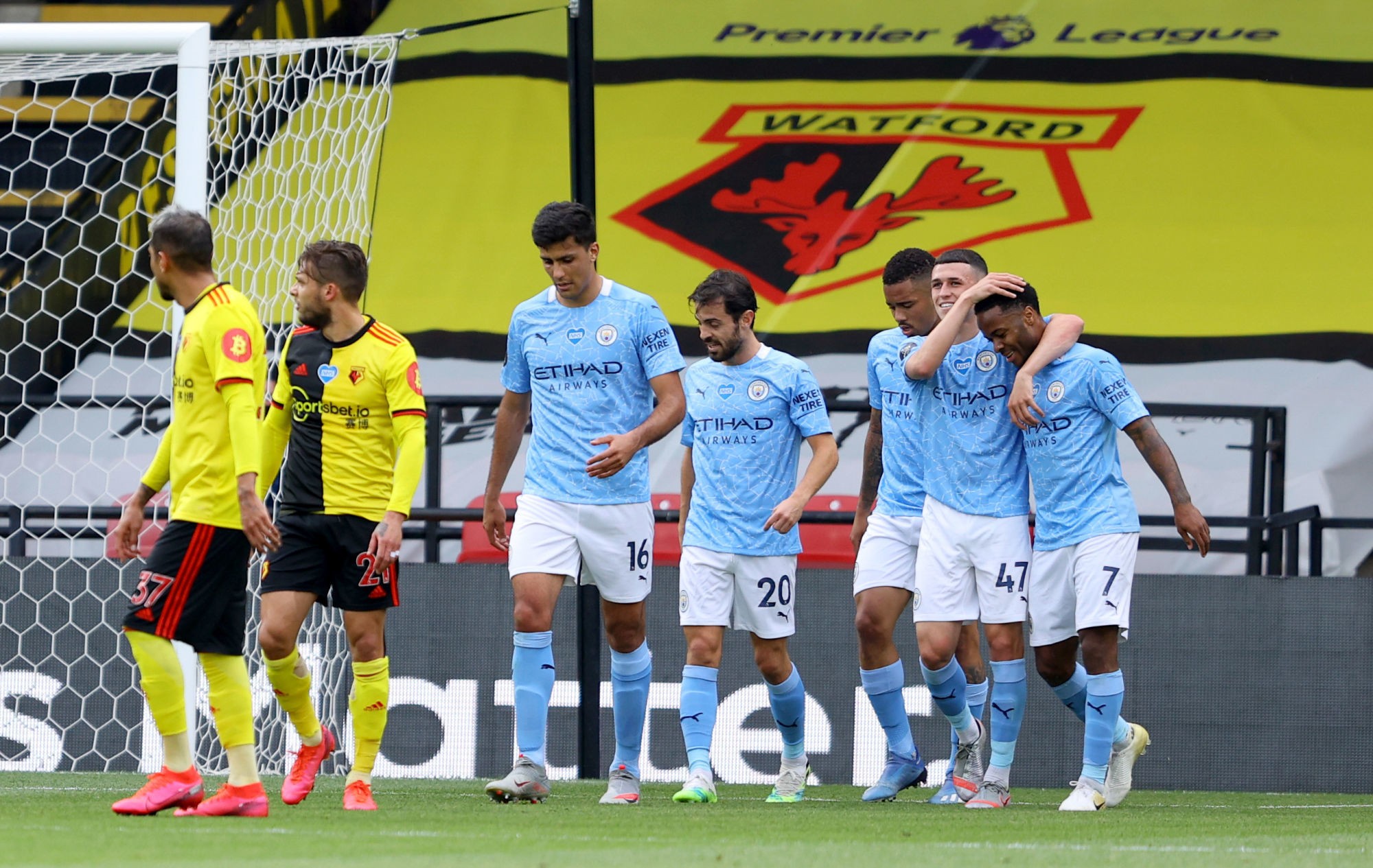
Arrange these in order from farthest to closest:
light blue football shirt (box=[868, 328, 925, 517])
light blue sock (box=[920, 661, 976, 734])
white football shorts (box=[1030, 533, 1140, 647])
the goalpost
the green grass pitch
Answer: the goalpost → light blue football shirt (box=[868, 328, 925, 517]) → light blue sock (box=[920, 661, 976, 734]) → white football shorts (box=[1030, 533, 1140, 647]) → the green grass pitch

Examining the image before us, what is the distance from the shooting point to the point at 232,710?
4.57m

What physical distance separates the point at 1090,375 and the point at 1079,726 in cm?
257

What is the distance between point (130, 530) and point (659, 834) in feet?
5.15

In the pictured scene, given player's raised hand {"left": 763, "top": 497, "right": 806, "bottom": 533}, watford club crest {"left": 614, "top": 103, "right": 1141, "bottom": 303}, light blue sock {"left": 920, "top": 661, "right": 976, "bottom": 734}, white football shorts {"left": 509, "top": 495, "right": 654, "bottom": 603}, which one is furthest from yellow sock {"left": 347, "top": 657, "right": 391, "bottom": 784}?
watford club crest {"left": 614, "top": 103, "right": 1141, "bottom": 303}

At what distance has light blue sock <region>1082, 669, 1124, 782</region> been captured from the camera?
17.8 feet


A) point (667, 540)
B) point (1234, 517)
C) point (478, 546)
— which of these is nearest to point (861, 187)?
point (667, 540)

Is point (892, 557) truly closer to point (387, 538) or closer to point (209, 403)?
point (387, 538)

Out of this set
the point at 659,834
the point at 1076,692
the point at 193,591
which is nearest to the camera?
the point at 659,834

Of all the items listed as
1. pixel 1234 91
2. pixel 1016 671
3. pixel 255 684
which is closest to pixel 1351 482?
pixel 1234 91

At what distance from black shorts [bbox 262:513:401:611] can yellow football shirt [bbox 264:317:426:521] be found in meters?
0.04

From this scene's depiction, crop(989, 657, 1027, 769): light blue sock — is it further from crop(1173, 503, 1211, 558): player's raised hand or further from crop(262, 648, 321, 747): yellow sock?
crop(262, 648, 321, 747): yellow sock

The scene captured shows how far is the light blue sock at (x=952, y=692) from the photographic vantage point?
5828mm

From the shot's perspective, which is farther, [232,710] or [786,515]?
[786,515]

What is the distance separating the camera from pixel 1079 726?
24.8ft
